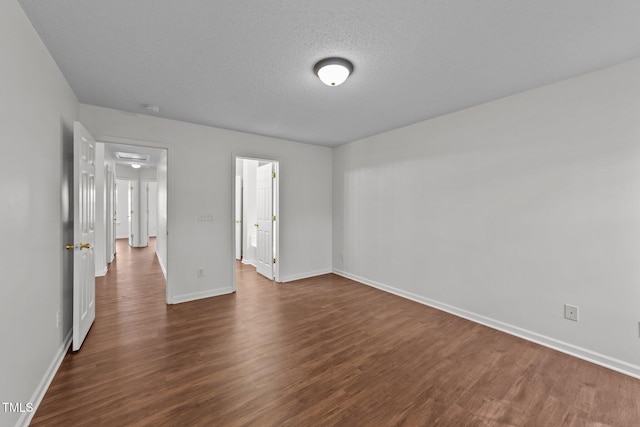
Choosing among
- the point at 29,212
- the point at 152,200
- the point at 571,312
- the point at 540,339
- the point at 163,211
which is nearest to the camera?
the point at 29,212

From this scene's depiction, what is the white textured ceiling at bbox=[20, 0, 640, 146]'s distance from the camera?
1.57 m

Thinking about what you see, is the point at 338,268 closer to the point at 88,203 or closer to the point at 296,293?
the point at 296,293

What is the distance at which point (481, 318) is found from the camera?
3021mm

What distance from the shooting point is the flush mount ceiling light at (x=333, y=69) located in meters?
2.09

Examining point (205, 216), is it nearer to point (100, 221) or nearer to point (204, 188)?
point (204, 188)

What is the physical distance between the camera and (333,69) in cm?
210

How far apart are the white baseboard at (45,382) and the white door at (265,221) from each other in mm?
2733

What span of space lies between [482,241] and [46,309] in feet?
13.2

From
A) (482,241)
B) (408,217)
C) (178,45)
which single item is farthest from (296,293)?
(178,45)

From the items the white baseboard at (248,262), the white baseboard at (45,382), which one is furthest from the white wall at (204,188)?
the white baseboard at (248,262)

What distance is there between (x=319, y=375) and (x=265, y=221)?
316cm

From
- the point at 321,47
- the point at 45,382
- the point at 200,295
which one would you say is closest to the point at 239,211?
the point at 200,295

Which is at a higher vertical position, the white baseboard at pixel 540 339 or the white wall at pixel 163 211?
the white wall at pixel 163 211

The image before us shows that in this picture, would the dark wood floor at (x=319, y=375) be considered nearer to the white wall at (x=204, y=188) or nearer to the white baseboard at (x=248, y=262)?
the white wall at (x=204, y=188)
